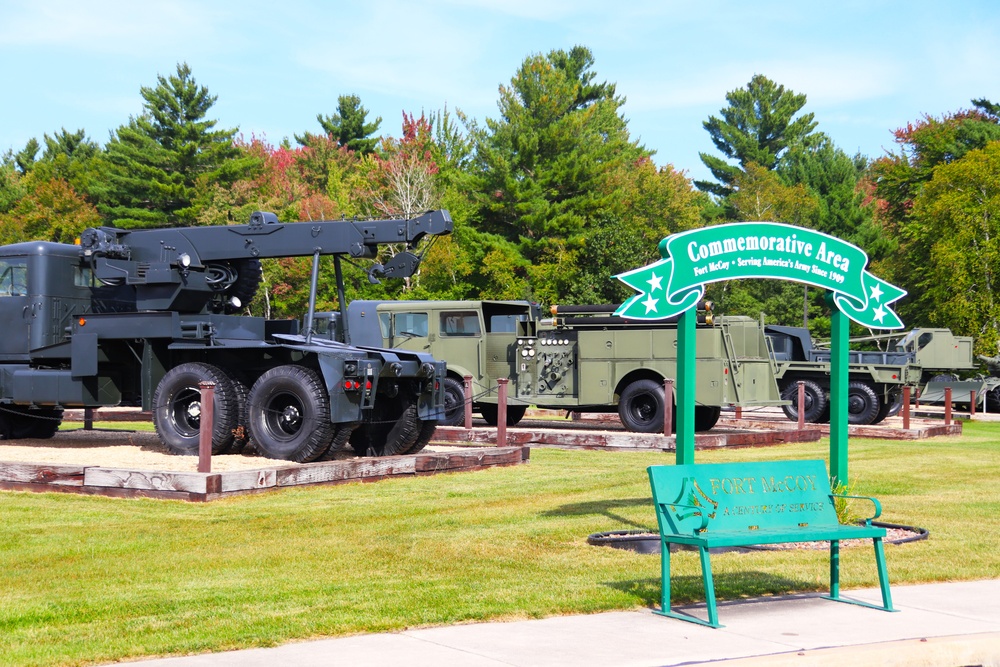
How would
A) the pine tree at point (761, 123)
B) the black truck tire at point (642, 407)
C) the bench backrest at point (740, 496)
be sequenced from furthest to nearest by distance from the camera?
the pine tree at point (761, 123) < the black truck tire at point (642, 407) < the bench backrest at point (740, 496)

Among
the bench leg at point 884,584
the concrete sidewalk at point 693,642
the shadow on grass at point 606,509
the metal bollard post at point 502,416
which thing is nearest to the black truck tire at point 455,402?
the metal bollard post at point 502,416

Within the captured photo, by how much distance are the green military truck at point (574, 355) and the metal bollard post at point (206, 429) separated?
7.92m

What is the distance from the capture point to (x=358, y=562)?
862 centimetres

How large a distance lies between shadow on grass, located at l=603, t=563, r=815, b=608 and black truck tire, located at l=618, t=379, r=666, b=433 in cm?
1249

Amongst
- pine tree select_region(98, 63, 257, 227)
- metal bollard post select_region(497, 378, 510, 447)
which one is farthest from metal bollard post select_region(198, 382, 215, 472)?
pine tree select_region(98, 63, 257, 227)

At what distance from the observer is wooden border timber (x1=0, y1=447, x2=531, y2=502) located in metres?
11.9

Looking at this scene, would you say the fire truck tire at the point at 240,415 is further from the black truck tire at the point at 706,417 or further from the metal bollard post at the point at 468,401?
the black truck tire at the point at 706,417

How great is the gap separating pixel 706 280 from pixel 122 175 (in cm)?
4459

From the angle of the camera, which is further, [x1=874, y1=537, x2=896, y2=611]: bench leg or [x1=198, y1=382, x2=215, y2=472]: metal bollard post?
[x1=198, y1=382, x2=215, y2=472]: metal bollard post

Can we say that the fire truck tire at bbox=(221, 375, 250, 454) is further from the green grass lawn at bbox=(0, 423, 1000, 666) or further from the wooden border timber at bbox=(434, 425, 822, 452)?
the wooden border timber at bbox=(434, 425, 822, 452)

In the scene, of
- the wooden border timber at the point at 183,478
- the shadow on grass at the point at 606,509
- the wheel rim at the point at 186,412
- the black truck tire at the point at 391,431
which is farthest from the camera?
the black truck tire at the point at 391,431

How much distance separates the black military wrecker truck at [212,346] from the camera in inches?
557

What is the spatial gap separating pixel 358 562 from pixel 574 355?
521 inches

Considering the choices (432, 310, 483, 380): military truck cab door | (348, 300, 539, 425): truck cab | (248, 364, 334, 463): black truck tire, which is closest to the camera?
(248, 364, 334, 463): black truck tire
